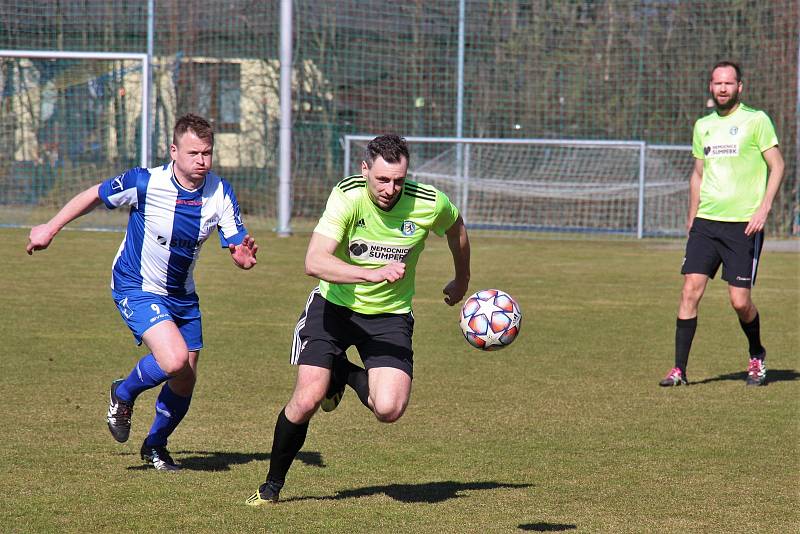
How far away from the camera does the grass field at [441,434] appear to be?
530cm

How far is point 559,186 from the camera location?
25734mm

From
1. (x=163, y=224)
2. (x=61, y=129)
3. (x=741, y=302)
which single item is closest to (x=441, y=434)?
(x=163, y=224)

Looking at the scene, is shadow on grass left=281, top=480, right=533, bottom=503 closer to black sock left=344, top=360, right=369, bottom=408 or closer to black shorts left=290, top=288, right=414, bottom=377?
black sock left=344, top=360, right=369, bottom=408

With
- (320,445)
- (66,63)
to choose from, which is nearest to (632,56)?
(66,63)

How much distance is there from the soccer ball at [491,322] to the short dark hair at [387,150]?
103cm

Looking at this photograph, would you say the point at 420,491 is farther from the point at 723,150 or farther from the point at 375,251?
the point at 723,150

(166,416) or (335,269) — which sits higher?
(335,269)

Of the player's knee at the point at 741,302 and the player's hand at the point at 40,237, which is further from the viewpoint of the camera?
the player's knee at the point at 741,302

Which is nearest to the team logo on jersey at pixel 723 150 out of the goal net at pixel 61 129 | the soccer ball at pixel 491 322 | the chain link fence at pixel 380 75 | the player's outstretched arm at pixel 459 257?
the soccer ball at pixel 491 322

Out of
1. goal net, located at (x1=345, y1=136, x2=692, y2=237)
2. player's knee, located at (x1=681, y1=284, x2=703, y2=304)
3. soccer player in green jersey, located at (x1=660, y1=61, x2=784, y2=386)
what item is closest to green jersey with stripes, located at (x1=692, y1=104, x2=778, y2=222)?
soccer player in green jersey, located at (x1=660, y1=61, x2=784, y2=386)

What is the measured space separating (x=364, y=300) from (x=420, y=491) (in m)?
0.97

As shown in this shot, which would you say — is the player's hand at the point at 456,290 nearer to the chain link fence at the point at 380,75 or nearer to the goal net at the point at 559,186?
the chain link fence at the point at 380,75

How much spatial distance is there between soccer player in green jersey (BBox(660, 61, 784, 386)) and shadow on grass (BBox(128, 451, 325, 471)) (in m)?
3.45

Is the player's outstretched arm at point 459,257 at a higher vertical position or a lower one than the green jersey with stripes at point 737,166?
lower
